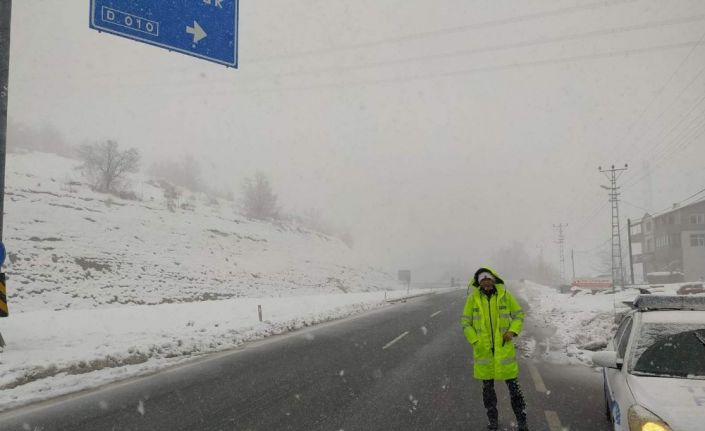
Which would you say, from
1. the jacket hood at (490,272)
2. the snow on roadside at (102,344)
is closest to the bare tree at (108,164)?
the snow on roadside at (102,344)

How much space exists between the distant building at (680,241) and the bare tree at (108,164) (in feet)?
203

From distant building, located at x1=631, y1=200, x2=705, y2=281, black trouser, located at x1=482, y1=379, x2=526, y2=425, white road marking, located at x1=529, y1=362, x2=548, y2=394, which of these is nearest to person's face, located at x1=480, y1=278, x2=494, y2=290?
black trouser, located at x1=482, y1=379, x2=526, y2=425

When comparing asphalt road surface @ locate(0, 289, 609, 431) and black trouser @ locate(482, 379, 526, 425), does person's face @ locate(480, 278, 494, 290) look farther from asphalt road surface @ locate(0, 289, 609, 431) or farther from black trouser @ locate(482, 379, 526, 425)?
asphalt road surface @ locate(0, 289, 609, 431)

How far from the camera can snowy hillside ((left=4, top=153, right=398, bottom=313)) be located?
28.7m

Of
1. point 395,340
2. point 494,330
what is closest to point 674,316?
point 494,330

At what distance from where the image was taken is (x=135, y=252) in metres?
37.8

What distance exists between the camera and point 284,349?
35.7ft

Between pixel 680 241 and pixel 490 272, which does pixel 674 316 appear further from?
pixel 680 241

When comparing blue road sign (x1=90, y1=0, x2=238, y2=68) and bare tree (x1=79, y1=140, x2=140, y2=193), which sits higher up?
bare tree (x1=79, y1=140, x2=140, y2=193)

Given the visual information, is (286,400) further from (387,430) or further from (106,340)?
(106,340)

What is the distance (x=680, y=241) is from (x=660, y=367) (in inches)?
2601

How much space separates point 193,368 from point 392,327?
A: 309 inches

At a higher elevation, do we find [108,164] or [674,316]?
[108,164]

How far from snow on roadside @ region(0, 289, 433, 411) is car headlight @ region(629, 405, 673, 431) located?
704 centimetres
